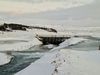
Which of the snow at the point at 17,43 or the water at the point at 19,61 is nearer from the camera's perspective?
the water at the point at 19,61

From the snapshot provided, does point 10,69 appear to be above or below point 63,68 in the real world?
below

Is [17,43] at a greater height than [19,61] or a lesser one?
lesser

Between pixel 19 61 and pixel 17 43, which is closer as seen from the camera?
pixel 19 61

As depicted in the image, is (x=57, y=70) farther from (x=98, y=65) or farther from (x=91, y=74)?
(x=98, y=65)

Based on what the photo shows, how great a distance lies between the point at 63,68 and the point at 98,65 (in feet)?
11.8

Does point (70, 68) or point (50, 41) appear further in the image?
point (50, 41)

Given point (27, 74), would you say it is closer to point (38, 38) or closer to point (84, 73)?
point (84, 73)

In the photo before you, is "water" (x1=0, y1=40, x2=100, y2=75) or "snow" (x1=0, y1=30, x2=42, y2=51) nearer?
"water" (x1=0, y1=40, x2=100, y2=75)

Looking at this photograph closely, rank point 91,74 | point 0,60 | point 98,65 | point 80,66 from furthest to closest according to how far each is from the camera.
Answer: point 0,60, point 98,65, point 80,66, point 91,74

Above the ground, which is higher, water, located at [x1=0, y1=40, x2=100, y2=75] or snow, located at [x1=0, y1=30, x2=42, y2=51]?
water, located at [x1=0, y1=40, x2=100, y2=75]

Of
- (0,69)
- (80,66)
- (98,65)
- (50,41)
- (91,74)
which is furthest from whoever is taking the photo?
(50,41)

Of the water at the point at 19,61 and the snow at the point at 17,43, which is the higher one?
the water at the point at 19,61

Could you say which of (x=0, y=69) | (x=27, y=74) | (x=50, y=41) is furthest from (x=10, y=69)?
(x=50, y=41)

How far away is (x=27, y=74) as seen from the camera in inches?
676
